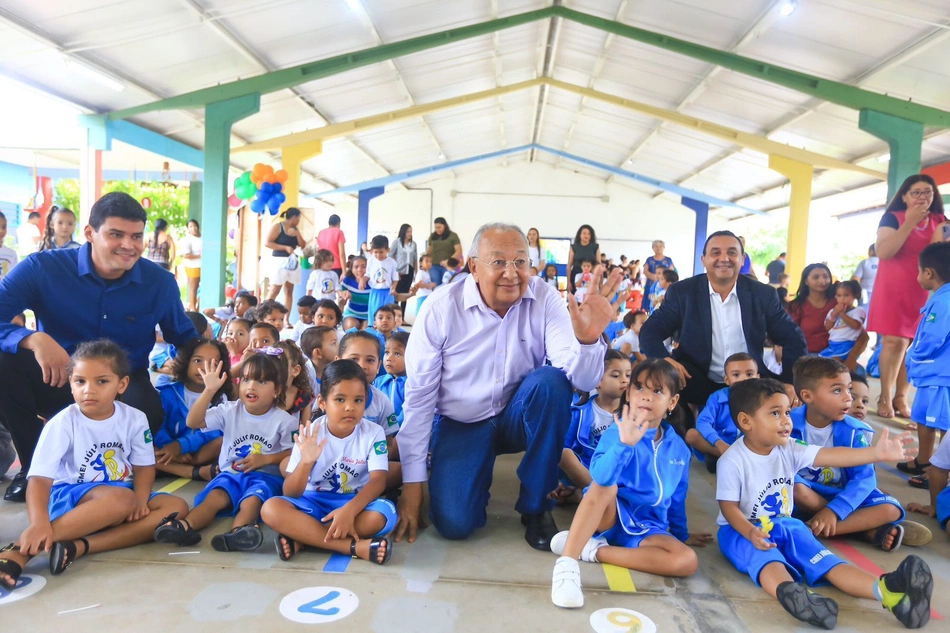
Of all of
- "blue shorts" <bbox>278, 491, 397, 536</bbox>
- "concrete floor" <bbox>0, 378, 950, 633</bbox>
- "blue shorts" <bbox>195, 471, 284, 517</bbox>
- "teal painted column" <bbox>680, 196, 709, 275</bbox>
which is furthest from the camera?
"teal painted column" <bbox>680, 196, 709, 275</bbox>

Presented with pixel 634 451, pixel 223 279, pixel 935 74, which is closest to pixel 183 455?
pixel 634 451

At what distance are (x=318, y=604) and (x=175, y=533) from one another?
0.63 m

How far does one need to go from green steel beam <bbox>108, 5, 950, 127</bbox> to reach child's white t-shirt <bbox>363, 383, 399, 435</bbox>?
657cm

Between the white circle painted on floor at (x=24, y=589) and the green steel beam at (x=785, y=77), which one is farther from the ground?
the green steel beam at (x=785, y=77)

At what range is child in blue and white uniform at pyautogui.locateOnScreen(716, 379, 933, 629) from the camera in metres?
1.86

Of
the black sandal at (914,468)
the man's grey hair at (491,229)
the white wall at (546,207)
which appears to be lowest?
the black sandal at (914,468)

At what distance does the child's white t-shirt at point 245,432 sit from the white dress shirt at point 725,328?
80.6 inches

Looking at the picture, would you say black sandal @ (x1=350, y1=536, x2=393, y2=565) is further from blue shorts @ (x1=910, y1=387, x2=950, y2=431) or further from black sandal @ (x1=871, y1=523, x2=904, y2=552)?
blue shorts @ (x1=910, y1=387, x2=950, y2=431)

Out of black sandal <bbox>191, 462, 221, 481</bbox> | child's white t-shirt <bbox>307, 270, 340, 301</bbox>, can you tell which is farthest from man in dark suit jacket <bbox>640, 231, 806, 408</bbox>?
child's white t-shirt <bbox>307, 270, 340, 301</bbox>

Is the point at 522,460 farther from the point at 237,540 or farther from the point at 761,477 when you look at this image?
the point at 237,540

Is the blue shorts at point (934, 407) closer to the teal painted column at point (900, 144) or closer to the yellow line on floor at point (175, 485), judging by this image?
the yellow line on floor at point (175, 485)

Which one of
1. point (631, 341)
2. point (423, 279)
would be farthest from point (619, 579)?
point (423, 279)

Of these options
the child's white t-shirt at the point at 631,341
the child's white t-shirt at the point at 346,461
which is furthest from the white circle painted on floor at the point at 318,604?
the child's white t-shirt at the point at 631,341

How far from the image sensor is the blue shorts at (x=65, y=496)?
2.06 meters
